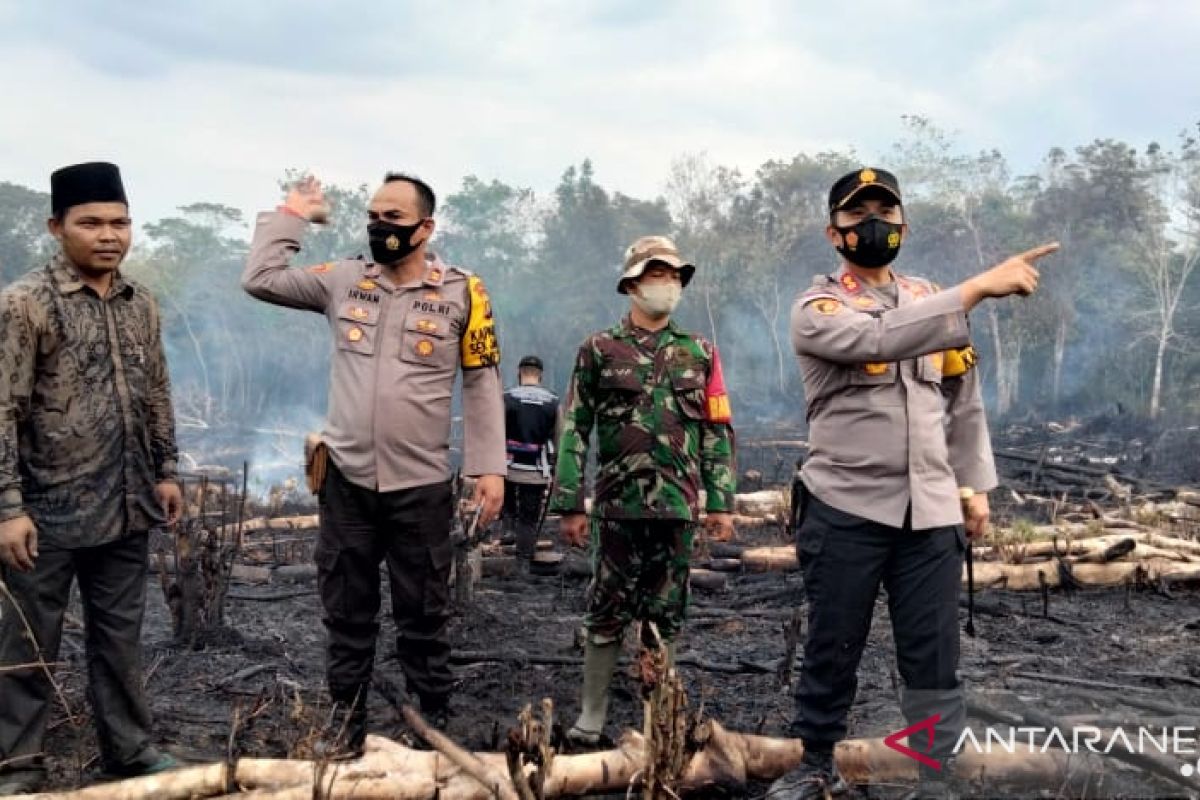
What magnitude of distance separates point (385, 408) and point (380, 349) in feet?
0.82

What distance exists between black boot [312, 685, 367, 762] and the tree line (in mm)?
24740

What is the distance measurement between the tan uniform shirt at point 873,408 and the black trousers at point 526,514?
5.65m

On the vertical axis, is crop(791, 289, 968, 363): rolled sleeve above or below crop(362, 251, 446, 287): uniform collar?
below

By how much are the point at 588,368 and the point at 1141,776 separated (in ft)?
8.66

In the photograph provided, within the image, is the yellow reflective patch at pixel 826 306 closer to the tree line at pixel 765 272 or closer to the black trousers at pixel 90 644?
the black trousers at pixel 90 644

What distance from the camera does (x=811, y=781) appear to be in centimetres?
338

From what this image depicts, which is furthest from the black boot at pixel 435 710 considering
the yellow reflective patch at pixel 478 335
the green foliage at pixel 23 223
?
the green foliage at pixel 23 223

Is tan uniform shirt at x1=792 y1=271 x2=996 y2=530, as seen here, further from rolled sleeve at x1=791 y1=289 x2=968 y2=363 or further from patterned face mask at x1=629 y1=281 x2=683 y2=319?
patterned face mask at x1=629 y1=281 x2=683 y2=319

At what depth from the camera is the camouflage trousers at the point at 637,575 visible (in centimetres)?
416

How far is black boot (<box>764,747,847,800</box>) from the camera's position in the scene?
3.35 meters

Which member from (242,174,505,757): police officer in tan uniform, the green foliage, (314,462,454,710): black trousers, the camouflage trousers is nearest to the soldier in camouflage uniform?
the camouflage trousers

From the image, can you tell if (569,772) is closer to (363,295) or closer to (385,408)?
(385,408)

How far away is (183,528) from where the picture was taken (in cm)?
611

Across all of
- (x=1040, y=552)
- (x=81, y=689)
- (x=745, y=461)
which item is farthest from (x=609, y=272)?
(x=81, y=689)
